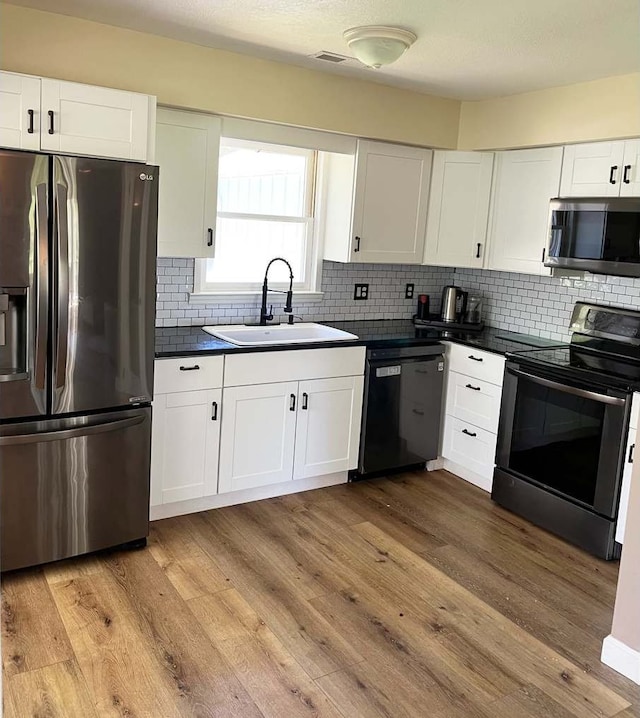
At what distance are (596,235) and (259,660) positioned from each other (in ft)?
8.56

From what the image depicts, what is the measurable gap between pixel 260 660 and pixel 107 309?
149 cm

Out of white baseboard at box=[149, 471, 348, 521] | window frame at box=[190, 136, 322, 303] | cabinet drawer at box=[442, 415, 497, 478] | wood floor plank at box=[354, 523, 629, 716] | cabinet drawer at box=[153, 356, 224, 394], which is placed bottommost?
wood floor plank at box=[354, 523, 629, 716]

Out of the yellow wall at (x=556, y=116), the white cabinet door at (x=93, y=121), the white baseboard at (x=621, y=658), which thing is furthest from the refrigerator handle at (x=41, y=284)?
the yellow wall at (x=556, y=116)

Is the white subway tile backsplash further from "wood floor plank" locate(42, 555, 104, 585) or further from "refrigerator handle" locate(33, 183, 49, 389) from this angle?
"wood floor plank" locate(42, 555, 104, 585)

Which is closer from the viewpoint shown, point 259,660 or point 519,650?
point 259,660

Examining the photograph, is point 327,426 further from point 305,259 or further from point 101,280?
point 101,280

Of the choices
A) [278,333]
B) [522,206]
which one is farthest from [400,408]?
[522,206]

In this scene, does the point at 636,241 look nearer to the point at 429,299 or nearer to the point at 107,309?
the point at 429,299

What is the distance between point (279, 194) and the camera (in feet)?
13.7

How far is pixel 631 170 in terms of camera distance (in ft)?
11.3

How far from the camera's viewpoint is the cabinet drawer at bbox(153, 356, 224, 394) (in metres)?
3.20

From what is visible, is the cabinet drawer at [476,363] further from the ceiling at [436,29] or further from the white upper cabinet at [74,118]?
the white upper cabinet at [74,118]

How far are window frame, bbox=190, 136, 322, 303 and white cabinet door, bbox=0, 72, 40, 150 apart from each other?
1162 millimetres

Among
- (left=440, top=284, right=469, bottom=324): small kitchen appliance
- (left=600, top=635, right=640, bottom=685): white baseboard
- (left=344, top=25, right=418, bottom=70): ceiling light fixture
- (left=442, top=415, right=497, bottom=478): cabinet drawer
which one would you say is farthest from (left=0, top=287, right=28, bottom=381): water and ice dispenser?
(left=440, top=284, right=469, bottom=324): small kitchen appliance
